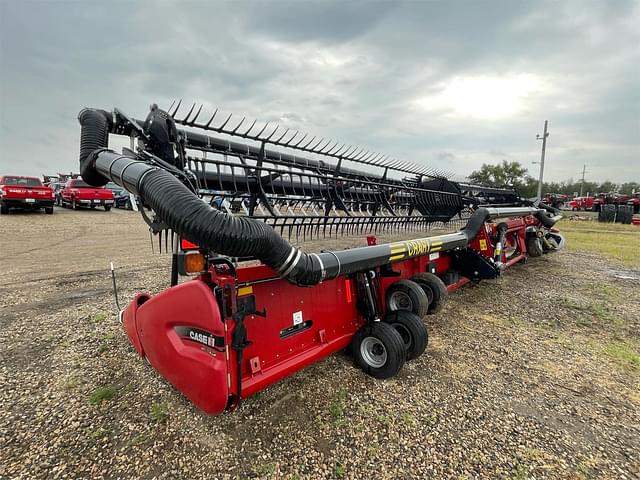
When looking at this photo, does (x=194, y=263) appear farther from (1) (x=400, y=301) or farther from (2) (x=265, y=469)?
(1) (x=400, y=301)

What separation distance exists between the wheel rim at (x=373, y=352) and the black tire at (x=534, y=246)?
6147mm

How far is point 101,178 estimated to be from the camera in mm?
2551

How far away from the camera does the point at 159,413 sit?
7.46 ft

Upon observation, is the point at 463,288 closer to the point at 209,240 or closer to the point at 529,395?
the point at 529,395

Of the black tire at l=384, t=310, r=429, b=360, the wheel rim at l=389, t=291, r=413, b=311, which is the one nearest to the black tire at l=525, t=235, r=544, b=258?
the wheel rim at l=389, t=291, r=413, b=311

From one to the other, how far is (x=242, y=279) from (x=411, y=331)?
4.95 feet

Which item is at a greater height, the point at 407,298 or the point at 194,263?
the point at 194,263

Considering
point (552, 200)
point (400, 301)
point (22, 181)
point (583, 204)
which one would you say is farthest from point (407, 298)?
point (583, 204)

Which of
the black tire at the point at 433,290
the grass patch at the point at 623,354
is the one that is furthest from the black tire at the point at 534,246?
the black tire at the point at 433,290

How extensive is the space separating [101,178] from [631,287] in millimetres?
7606

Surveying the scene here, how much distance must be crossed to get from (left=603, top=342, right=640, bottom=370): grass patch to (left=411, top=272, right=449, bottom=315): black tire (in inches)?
62.3

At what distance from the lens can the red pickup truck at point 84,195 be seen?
57.0 feet

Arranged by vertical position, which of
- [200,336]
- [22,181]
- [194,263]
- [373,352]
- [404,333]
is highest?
[22,181]

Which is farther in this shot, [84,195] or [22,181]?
[84,195]
